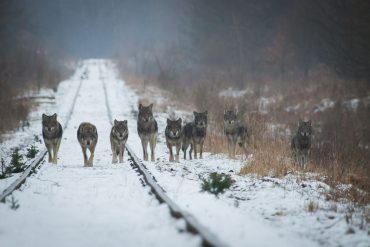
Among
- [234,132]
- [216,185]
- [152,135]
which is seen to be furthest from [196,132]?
[216,185]

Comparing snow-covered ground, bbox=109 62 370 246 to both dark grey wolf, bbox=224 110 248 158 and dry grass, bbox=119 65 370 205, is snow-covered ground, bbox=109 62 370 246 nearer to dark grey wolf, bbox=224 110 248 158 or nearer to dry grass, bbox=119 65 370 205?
dry grass, bbox=119 65 370 205

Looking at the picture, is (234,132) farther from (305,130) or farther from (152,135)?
(152,135)

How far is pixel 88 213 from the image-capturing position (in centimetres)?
719

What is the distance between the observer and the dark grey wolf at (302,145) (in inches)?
503

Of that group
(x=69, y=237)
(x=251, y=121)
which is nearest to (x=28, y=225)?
(x=69, y=237)

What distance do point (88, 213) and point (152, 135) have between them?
6898 mm

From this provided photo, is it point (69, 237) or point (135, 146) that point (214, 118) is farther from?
point (69, 237)

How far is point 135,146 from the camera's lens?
17328mm

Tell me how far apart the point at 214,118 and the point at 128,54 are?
65.2 meters

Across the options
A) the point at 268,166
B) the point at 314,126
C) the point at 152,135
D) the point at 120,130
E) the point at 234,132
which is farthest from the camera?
the point at 314,126

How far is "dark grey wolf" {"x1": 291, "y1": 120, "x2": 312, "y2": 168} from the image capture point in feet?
41.9

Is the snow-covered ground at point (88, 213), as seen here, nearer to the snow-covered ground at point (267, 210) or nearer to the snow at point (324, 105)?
the snow-covered ground at point (267, 210)

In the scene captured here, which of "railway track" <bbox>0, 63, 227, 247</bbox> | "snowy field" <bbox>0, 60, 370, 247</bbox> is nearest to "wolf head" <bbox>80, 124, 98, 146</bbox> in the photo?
"snowy field" <bbox>0, 60, 370, 247</bbox>

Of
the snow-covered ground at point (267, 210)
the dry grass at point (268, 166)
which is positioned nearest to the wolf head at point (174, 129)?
the snow-covered ground at point (267, 210)
